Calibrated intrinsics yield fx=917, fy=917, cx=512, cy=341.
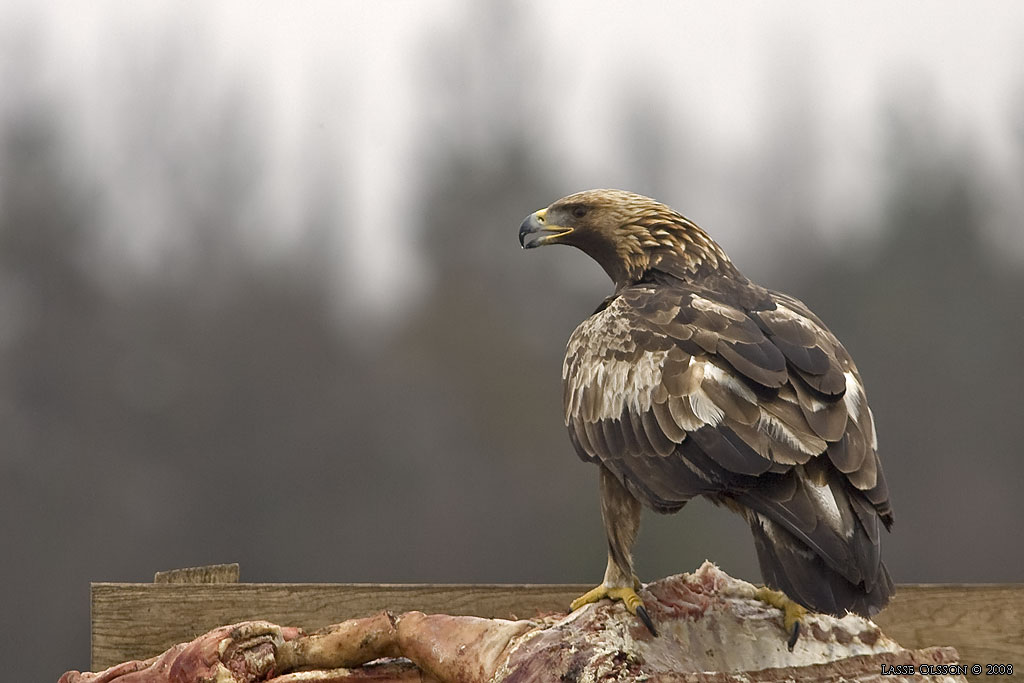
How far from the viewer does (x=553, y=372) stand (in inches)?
149

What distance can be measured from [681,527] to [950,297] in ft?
4.94

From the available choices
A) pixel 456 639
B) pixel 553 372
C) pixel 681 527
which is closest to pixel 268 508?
pixel 553 372

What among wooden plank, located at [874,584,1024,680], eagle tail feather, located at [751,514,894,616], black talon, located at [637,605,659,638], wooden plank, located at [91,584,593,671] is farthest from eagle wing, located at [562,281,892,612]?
wooden plank, located at [874,584,1024,680]

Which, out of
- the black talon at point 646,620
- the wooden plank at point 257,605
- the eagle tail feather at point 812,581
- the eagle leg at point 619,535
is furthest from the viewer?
the wooden plank at point 257,605

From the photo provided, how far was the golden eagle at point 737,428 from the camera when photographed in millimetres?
1468

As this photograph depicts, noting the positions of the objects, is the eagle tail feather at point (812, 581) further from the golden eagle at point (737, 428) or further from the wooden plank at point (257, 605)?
the wooden plank at point (257, 605)

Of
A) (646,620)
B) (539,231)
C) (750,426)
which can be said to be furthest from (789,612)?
(539,231)

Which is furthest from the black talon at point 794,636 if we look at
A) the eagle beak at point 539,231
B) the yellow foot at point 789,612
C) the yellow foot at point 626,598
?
the eagle beak at point 539,231

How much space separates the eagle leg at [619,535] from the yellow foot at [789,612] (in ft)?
0.87

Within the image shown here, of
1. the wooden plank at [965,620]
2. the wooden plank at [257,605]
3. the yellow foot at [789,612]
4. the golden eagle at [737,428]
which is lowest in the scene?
the wooden plank at [965,620]

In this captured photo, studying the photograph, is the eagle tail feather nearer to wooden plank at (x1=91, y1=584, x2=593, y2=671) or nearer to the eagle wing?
the eagle wing

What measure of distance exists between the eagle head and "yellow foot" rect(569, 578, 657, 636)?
705 mm

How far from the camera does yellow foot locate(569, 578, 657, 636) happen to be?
172cm

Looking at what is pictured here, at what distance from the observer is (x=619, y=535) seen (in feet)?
6.06
